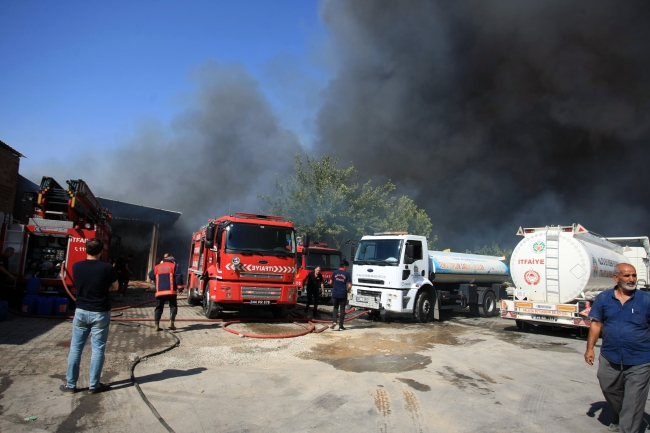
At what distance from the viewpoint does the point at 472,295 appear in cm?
1241

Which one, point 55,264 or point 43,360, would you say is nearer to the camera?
point 43,360

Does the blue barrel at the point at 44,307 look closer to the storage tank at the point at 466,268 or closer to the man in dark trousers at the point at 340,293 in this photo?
the man in dark trousers at the point at 340,293

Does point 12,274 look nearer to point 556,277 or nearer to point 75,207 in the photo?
point 75,207

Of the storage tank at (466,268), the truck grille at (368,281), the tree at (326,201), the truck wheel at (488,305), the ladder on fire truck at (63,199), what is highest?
the tree at (326,201)

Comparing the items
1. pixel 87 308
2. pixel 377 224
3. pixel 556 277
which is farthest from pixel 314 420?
pixel 377 224

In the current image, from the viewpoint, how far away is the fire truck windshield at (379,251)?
34.4 ft

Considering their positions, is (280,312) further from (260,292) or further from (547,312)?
(547,312)

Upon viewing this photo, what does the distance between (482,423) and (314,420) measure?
1564 mm

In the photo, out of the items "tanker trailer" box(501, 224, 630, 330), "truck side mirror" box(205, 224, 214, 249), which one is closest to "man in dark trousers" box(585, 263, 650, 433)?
"tanker trailer" box(501, 224, 630, 330)

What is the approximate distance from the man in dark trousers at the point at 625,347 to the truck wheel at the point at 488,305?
367 inches

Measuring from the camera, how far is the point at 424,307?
426 inches

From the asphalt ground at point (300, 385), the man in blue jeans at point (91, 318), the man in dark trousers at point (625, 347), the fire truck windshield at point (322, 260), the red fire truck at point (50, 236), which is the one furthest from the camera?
the fire truck windshield at point (322, 260)

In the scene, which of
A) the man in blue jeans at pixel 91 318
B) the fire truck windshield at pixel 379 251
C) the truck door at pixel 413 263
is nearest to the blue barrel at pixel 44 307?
the man in blue jeans at pixel 91 318

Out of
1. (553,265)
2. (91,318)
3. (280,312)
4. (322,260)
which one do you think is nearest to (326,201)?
(322,260)
